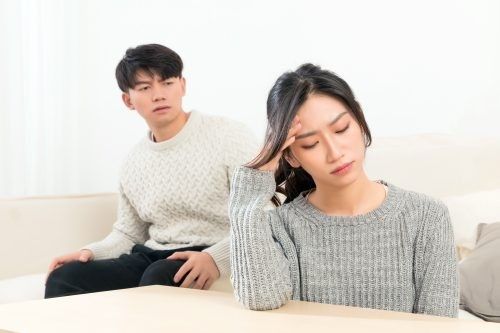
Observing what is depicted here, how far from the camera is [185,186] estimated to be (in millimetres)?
2146

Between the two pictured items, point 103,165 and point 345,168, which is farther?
point 103,165

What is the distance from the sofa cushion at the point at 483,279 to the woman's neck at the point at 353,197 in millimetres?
506

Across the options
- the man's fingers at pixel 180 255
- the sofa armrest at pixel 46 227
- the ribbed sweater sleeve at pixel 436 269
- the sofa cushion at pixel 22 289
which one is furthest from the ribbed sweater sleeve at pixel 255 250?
the sofa armrest at pixel 46 227

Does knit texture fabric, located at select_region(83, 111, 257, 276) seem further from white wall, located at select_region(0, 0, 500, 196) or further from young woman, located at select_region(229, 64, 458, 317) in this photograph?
young woman, located at select_region(229, 64, 458, 317)

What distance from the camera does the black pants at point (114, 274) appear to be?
1851mm

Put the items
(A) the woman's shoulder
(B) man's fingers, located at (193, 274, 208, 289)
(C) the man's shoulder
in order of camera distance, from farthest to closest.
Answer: (C) the man's shoulder → (B) man's fingers, located at (193, 274, 208, 289) → (A) the woman's shoulder

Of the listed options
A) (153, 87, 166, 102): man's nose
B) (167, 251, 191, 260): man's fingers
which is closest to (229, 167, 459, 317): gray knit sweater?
(167, 251, 191, 260): man's fingers

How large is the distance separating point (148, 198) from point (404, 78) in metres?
0.92

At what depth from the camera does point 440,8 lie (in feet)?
7.95

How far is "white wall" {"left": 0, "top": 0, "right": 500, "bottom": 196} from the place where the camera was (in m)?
2.40

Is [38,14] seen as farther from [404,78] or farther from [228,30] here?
[404,78]

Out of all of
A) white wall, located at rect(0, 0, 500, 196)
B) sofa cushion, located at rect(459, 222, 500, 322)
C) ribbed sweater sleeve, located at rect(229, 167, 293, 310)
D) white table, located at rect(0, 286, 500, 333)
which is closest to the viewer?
white table, located at rect(0, 286, 500, 333)

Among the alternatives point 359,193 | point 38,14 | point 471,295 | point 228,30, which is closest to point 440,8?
point 228,30

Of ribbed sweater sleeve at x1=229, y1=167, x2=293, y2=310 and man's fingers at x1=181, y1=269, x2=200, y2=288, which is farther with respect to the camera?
man's fingers at x1=181, y1=269, x2=200, y2=288
